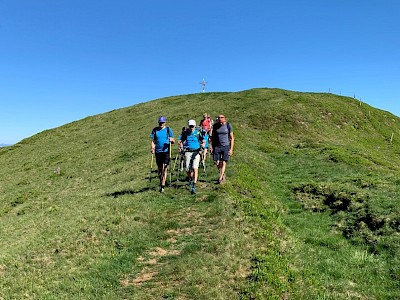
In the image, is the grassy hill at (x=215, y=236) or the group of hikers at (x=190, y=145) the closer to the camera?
the grassy hill at (x=215, y=236)

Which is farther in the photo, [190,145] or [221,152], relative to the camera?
[221,152]

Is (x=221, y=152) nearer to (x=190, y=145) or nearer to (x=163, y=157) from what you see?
(x=190, y=145)

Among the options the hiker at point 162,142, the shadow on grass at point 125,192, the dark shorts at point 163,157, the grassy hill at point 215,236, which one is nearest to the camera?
the grassy hill at point 215,236

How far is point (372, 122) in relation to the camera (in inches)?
2485

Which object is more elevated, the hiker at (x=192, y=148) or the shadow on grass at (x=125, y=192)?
the hiker at (x=192, y=148)

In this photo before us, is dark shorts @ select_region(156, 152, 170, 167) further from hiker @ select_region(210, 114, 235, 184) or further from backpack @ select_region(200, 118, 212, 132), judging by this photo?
backpack @ select_region(200, 118, 212, 132)

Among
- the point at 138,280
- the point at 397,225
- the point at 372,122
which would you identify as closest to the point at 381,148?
the point at 372,122

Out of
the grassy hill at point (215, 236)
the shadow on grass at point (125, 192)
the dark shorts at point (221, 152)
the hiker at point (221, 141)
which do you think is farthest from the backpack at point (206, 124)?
the shadow on grass at point (125, 192)

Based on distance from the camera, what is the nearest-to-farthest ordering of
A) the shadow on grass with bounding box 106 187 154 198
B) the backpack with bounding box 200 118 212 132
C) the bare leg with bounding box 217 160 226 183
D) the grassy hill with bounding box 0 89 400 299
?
1. the grassy hill with bounding box 0 89 400 299
2. the bare leg with bounding box 217 160 226 183
3. the shadow on grass with bounding box 106 187 154 198
4. the backpack with bounding box 200 118 212 132

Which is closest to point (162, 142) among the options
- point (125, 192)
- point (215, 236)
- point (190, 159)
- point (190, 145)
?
point (190, 145)

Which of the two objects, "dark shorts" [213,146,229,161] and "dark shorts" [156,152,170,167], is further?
"dark shorts" [213,146,229,161]

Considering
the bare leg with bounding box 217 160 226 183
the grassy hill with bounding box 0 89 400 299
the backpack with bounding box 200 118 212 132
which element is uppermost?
the backpack with bounding box 200 118 212 132

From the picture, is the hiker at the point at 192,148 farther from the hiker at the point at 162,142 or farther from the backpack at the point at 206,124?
the backpack at the point at 206,124

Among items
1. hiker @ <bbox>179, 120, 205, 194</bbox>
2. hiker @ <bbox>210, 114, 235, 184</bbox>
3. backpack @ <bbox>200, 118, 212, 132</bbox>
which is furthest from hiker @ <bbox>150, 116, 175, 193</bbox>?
backpack @ <bbox>200, 118, 212, 132</bbox>
